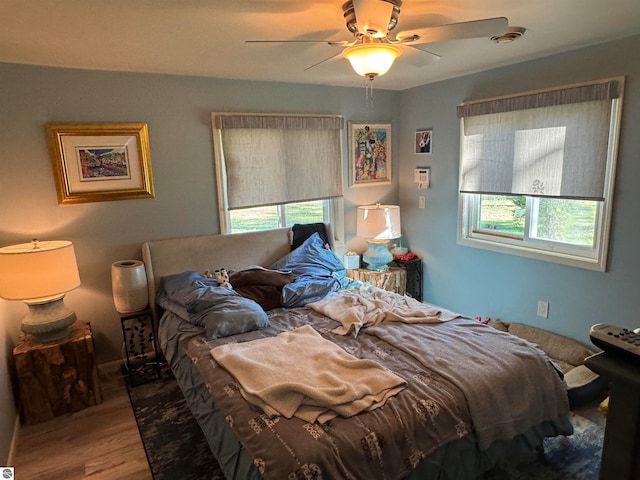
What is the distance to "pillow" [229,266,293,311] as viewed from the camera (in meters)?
2.92

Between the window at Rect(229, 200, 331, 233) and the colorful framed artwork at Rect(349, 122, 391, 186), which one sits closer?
the window at Rect(229, 200, 331, 233)

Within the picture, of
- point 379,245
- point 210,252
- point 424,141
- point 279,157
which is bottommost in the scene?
point 379,245

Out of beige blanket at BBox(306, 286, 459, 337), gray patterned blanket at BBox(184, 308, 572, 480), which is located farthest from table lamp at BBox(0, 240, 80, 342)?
beige blanket at BBox(306, 286, 459, 337)

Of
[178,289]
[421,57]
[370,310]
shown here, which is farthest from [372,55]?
[178,289]

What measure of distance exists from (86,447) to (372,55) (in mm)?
2657

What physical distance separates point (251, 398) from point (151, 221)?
6.46 feet

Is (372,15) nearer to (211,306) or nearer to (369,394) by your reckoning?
(369,394)

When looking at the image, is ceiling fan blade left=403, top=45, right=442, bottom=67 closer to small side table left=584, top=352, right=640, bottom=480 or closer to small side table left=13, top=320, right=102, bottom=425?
small side table left=584, top=352, right=640, bottom=480

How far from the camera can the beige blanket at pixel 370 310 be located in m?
2.47

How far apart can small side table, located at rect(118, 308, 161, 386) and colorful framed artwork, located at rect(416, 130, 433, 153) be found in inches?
116

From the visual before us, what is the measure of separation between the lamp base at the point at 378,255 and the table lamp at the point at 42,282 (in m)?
2.53

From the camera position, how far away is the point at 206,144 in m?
3.33

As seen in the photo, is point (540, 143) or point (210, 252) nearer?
point (540, 143)

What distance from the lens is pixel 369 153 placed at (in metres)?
4.18
